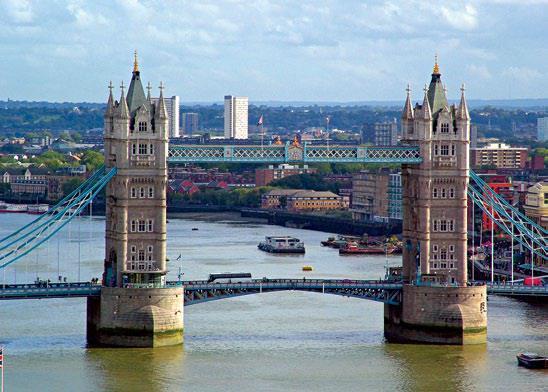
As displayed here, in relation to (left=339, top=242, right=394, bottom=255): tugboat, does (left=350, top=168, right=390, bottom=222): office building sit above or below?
above

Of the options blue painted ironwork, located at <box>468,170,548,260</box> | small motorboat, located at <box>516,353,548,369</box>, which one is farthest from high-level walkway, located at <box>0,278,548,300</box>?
small motorboat, located at <box>516,353,548,369</box>

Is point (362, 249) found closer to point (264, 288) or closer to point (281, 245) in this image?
point (281, 245)

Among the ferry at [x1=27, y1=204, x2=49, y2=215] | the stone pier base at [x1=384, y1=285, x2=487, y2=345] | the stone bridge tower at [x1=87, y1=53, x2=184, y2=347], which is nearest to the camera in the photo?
the stone bridge tower at [x1=87, y1=53, x2=184, y2=347]

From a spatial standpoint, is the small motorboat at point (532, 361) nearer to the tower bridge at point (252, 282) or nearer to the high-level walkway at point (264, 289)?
the tower bridge at point (252, 282)

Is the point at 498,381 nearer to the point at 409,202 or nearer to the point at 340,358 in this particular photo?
the point at 340,358

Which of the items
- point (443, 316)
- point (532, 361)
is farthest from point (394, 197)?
point (532, 361)

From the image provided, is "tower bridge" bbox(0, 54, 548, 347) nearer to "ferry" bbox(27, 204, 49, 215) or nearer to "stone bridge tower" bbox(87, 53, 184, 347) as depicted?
"stone bridge tower" bbox(87, 53, 184, 347)

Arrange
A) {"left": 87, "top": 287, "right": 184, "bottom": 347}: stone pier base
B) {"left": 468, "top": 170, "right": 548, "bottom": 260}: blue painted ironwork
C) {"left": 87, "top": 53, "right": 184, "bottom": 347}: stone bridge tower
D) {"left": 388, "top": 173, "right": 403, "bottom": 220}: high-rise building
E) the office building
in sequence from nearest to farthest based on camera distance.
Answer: {"left": 87, "top": 287, "right": 184, "bottom": 347}: stone pier base → {"left": 87, "top": 53, "right": 184, "bottom": 347}: stone bridge tower → {"left": 468, "top": 170, "right": 548, "bottom": 260}: blue painted ironwork → {"left": 388, "top": 173, "right": 403, "bottom": 220}: high-rise building → the office building
